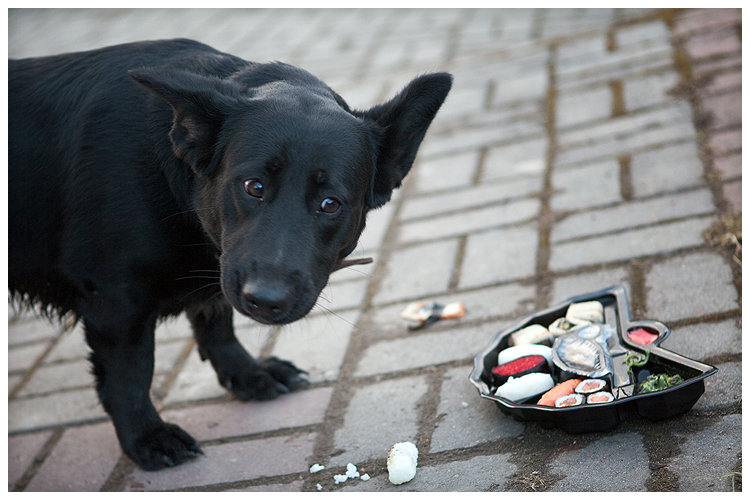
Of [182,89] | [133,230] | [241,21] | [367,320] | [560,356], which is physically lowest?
[241,21]

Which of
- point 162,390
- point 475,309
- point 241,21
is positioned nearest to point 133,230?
Result: point 162,390

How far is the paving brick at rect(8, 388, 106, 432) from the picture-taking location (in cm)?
325

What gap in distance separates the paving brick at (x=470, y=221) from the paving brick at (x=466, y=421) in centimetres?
138

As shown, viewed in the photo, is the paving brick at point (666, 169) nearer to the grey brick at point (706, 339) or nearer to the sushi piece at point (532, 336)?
the grey brick at point (706, 339)

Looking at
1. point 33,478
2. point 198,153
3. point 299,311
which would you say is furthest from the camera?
point 33,478

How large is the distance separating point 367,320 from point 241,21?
7.00 meters

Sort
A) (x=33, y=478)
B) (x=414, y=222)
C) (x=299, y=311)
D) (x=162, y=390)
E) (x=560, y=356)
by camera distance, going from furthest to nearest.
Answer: (x=414, y=222) < (x=162, y=390) < (x=33, y=478) < (x=560, y=356) < (x=299, y=311)

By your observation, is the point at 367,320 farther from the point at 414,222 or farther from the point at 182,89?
the point at 182,89

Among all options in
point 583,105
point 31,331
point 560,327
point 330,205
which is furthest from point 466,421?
point 583,105

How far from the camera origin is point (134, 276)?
257 cm

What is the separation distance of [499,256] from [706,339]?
1197 millimetres

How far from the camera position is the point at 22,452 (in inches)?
122

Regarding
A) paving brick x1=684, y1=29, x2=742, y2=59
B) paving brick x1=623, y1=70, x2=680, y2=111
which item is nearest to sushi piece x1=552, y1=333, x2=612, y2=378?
paving brick x1=623, y1=70, x2=680, y2=111

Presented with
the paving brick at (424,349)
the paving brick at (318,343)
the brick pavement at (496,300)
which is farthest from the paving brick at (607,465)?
the paving brick at (318,343)
